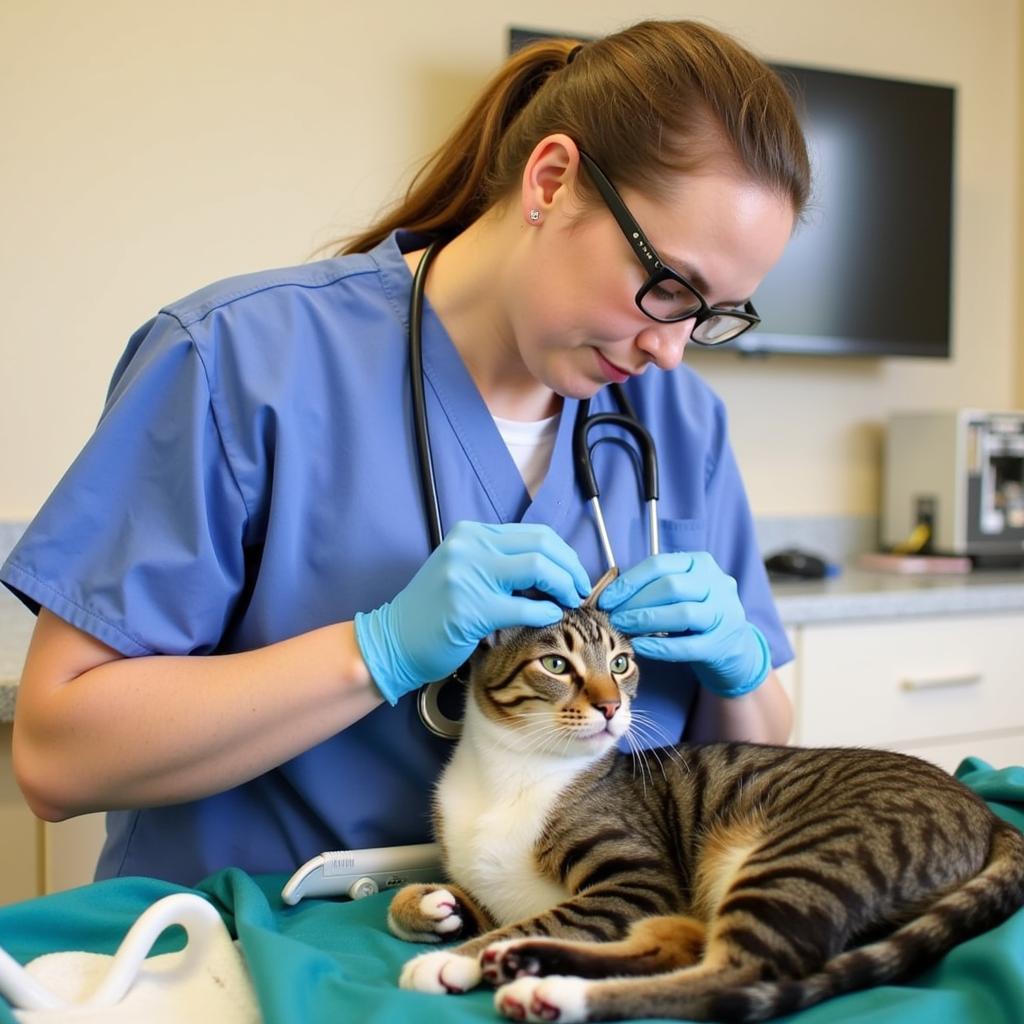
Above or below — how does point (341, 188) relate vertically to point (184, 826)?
above

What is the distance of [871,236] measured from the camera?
2361 mm

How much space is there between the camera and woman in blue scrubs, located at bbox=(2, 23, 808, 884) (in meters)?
0.83

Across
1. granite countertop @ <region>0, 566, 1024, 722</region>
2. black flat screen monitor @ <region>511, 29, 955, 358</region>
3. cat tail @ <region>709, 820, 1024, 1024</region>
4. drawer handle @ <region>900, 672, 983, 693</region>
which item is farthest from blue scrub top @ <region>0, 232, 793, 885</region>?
black flat screen monitor @ <region>511, 29, 955, 358</region>

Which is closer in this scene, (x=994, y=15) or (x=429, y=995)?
(x=429, y=995)

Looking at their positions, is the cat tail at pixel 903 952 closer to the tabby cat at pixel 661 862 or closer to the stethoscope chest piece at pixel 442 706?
the tabby cat at pixel 661 862

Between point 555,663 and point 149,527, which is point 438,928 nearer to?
point 555,663

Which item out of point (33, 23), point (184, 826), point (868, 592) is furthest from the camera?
point (868, 592)

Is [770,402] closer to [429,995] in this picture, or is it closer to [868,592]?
[868,592]

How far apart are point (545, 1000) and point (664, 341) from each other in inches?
22.8

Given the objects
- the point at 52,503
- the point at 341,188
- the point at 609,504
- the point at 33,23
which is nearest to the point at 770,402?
the point at 341,188

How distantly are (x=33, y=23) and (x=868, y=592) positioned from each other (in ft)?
5.85

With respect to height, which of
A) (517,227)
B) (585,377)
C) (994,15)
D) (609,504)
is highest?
(994,15)

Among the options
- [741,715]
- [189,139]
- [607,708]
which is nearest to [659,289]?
[607,708]

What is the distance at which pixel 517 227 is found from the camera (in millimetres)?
1005
